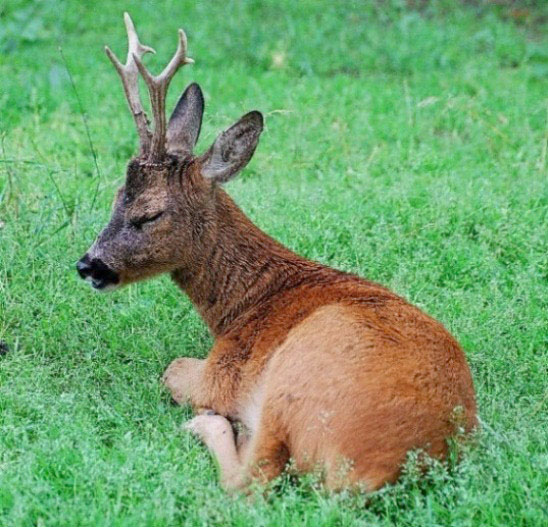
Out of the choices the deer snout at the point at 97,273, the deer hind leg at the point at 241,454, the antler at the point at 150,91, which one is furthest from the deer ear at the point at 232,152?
the deer hind leg at the point at 241,454

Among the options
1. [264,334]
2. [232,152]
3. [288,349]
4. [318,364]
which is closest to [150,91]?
[232,152]

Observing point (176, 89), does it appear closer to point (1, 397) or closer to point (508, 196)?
point (508, 196)

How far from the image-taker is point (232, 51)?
1065 cm

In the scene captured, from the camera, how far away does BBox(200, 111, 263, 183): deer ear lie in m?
5.69

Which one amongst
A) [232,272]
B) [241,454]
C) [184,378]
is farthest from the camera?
[232,272]

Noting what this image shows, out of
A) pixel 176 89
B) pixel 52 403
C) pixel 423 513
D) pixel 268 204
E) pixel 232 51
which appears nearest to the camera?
pixel 423 513

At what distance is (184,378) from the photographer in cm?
556

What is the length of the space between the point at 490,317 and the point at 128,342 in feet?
5.76

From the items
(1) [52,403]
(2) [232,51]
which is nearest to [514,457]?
(1) [52,403]

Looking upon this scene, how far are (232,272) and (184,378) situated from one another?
53 centimetres

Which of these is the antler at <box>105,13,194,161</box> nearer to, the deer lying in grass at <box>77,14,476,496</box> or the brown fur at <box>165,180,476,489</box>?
the deer lying in grass at <box>77,14,476,496</box>

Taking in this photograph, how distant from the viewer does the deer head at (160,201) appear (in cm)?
561

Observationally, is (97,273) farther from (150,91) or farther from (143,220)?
(150,91)

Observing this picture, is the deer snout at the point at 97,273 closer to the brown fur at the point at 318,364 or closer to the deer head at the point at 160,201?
the deer head at the point at 160,201
